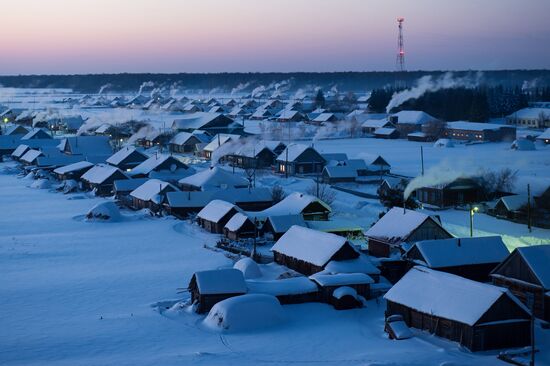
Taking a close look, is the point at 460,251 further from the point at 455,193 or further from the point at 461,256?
the point at 455,193

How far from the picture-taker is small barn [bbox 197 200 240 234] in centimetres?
2067

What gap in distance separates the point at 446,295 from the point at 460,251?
3572 mm

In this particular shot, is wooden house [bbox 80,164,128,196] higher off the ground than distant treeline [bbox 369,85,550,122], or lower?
lower

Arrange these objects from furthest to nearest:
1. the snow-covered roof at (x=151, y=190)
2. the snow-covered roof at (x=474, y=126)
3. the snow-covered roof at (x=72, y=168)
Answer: the snow-covered roof at (x=474, y=126) → the snow-covered roof at (x=72, y=168) → the snow-covered roof at (x=151, y=190)

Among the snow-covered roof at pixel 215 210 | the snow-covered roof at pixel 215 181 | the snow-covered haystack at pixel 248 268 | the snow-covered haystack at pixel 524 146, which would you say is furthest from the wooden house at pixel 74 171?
the snow-covered haystack at pixel 524 146

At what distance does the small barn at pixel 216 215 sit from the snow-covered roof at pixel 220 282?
6882 mm

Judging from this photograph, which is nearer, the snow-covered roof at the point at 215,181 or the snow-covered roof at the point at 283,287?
the snow-covered roof at the point at 283,287

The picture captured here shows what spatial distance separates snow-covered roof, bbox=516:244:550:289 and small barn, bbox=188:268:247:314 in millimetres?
5076

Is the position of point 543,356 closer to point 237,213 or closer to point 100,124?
point 237,213

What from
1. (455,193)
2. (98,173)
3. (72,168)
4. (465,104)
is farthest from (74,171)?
(465,104)

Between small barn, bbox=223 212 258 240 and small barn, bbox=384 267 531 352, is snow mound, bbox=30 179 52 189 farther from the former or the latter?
small barn, bbox=384 267 531 352

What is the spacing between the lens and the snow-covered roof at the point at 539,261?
42.0 feet

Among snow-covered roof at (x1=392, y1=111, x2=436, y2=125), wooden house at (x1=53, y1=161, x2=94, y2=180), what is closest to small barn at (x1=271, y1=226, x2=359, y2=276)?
wooden house at (x1=53, y1=161, x2=94, y2=180)

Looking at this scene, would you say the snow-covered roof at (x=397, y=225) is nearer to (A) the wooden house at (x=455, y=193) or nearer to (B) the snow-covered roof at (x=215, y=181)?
(A) the wooden house at (x=455, y=193)
